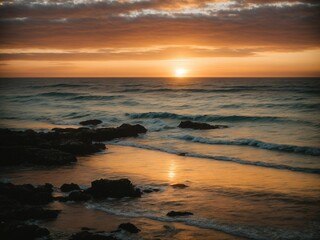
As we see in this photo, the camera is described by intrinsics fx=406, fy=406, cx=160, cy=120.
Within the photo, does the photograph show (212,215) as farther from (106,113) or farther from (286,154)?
(106,113)

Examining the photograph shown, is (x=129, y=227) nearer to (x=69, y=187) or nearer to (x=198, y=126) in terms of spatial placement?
(x=69, y=187)

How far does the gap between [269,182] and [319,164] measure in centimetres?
537

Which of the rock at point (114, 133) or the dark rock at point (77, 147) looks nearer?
the dark rock at point (77, 147)

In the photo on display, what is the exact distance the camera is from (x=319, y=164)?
2091cm

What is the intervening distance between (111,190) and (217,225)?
4597 millimetres

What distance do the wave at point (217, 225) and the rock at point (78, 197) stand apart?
0.59m

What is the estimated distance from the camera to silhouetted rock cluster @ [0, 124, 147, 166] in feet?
67.9

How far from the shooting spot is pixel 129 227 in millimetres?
11297

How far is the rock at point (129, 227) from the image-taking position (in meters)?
11.2

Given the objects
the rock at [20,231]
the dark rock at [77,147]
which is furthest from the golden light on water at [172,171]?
the rock at [20,231]

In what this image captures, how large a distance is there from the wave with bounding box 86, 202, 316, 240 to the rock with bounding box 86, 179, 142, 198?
3.56 feet

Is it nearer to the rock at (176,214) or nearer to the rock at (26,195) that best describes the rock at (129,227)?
the rock at (176,214)

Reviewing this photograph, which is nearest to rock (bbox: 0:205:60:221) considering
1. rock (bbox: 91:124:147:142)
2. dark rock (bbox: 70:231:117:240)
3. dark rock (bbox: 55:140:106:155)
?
dark rock (bbox: 70:231:117:240)

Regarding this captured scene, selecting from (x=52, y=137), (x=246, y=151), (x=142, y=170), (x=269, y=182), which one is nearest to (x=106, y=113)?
(x=52, y=137)
